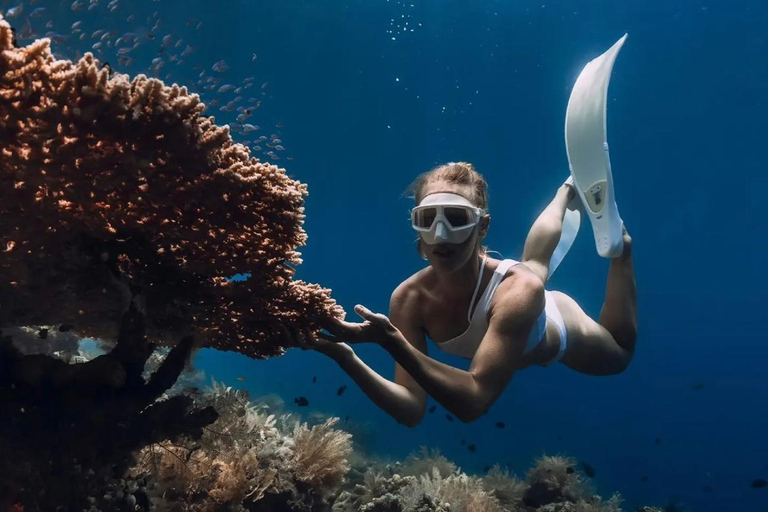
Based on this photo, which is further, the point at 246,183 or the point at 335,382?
the point at 335,382

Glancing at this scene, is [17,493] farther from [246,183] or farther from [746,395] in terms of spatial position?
[746,395]

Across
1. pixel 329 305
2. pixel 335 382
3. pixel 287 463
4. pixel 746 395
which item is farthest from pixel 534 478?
pixel 746 395

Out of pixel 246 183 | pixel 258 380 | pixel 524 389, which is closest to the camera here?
pixel 246 183

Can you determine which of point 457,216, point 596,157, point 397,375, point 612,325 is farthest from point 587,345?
point 457,216

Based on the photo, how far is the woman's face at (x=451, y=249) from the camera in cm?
389

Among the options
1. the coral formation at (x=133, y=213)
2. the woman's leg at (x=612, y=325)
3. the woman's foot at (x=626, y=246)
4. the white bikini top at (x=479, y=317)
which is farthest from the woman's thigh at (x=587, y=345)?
the coral formation at (x=133, y=213)

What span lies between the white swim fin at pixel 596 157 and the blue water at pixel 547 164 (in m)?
15.1

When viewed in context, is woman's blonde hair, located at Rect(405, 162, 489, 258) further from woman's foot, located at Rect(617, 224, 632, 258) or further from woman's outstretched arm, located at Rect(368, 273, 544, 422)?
woman's foot, located at Rect(617, 224, 632, 258)

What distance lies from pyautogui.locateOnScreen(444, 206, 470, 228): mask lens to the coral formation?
3.99 ft

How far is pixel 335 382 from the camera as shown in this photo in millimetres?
49938

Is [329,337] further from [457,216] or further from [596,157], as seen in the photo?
[596,157]

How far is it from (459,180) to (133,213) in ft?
8.20

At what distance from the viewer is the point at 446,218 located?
3797 mm

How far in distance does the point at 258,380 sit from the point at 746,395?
48248 mm
